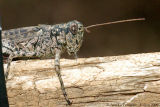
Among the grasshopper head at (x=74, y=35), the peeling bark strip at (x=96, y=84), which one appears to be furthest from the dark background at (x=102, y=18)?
the peeling bark strip at (x=96, y=84)

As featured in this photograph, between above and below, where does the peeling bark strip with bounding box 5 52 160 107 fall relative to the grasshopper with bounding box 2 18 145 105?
below

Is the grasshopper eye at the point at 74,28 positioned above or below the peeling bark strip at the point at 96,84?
above

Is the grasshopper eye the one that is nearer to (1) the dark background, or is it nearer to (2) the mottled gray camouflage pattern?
(2) the mottled gray camouflage pattern

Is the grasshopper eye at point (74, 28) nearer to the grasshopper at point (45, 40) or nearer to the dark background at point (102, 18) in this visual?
the grasshopper at point (45, 40)

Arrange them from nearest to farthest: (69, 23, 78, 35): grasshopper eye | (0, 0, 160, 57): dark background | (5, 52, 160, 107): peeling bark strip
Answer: (5, 52, 160, 107): peeling bark strip, (69, 23, 78, 35): grasshopper eye, (0, 0, 160, 57): dark background

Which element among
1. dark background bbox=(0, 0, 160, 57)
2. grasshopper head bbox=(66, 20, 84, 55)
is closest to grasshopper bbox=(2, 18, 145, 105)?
grasshopper head bbox=(66, 20, 84, 55)

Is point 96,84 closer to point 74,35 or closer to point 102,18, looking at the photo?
point 74,35
